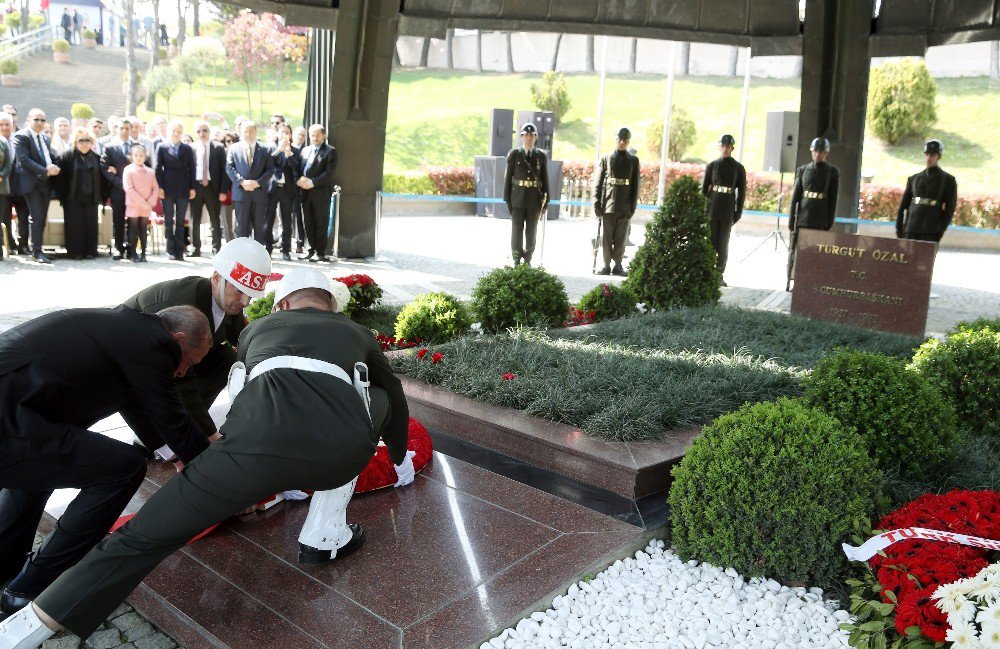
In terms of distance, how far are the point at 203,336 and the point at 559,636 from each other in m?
1.80

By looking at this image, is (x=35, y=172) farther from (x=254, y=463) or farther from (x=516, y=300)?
(x=254, y=463)

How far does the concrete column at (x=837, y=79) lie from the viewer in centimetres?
1230

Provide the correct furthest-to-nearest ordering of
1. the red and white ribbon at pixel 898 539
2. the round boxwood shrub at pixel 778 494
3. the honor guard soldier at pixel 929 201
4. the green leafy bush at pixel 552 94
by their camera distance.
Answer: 1. the green leafy bush at pixel 552 94
2. the honor guard soldier at pixel 929 201
3. the round boxwood shrub at pixel 778 494
4. the red and white ribbon at pixel 898 539

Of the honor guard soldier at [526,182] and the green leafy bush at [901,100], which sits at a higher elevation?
the green leafy bush at [901,100]

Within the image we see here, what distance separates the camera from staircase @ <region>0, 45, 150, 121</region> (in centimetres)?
3219

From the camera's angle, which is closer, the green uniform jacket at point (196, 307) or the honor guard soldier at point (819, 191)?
the green uniform jacket at point (196, 307)

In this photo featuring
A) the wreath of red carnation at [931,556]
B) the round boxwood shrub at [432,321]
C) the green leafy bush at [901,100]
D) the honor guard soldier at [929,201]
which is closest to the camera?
the wreath of red carnation at [931,556]

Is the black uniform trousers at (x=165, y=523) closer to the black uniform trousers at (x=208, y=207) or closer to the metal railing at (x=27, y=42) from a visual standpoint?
the black uniform trousers at (x=208, y=207)

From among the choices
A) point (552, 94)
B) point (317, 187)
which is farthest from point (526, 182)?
point (552, 94)

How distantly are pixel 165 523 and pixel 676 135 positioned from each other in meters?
31.6

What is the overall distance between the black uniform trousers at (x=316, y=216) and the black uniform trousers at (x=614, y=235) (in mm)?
4165

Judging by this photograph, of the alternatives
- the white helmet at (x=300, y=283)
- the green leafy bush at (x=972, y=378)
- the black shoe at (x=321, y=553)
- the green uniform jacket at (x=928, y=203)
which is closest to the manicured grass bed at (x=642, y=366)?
the green leafy bush at (x=972, y=378)

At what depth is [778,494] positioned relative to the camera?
3.38 m

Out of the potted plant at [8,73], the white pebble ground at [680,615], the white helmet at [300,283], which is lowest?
→ the white pebble ground at [680,615]
